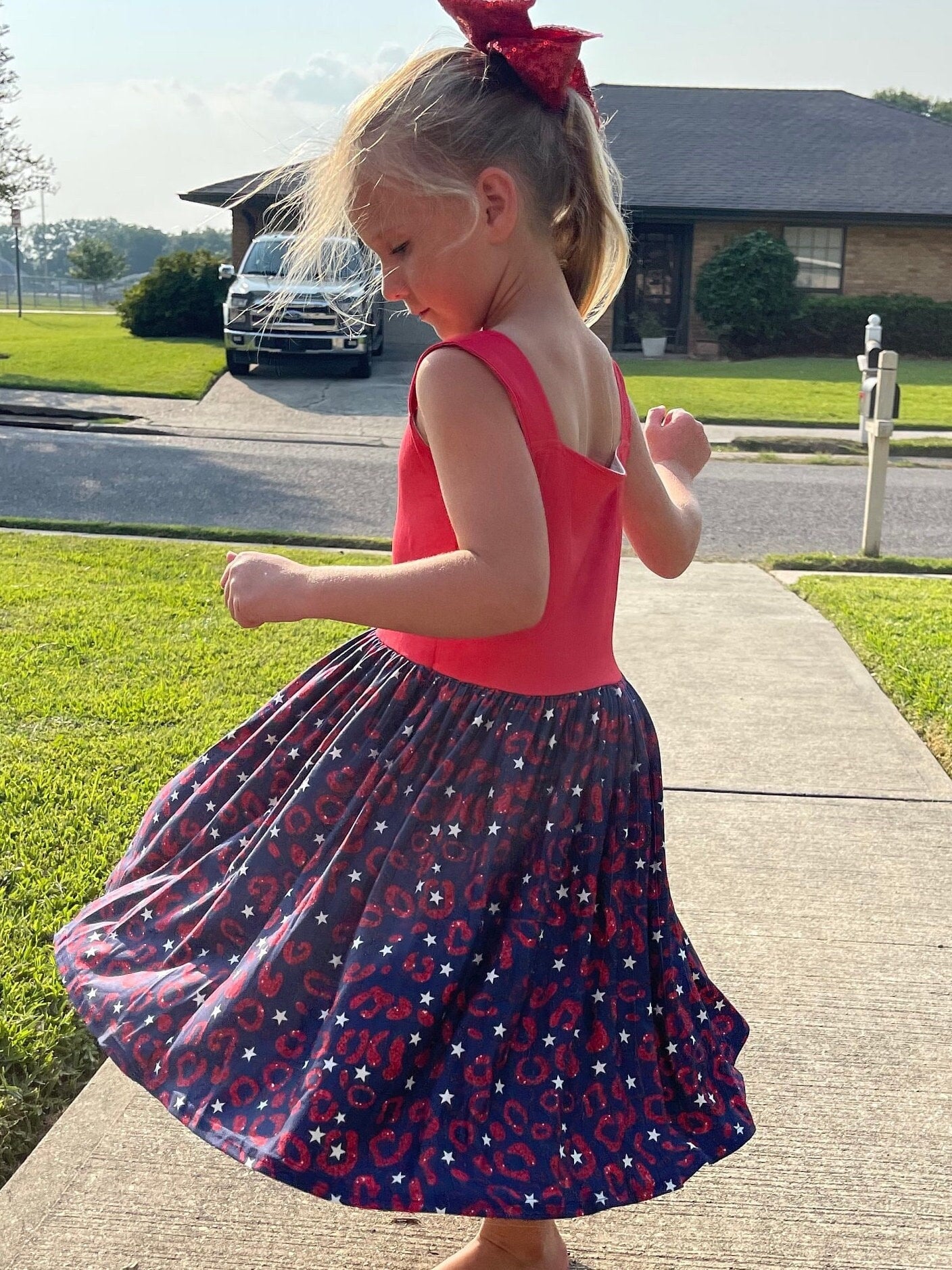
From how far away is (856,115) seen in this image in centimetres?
2970

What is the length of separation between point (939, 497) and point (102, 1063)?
957 cm

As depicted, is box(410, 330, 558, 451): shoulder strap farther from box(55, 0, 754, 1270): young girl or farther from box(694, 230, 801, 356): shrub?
box(694, 230, 801, 356): shrub

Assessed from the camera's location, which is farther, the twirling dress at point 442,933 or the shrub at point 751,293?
the shrub at point 751,293

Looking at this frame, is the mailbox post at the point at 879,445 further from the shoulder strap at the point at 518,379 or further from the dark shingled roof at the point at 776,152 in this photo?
the dark shingled roof at the point at 776,152

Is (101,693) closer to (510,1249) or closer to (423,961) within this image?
(510,1249)

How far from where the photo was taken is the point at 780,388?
19344mm

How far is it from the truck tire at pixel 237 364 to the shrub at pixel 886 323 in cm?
1118

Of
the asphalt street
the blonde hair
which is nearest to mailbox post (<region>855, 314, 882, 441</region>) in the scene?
the asphalt street

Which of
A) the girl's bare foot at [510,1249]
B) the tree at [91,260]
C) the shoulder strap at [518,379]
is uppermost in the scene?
the tree at [91,260]

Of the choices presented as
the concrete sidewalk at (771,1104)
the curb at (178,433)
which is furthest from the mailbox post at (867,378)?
the concrete sidewalk at (771,1104)

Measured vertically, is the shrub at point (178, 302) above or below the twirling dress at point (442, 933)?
above

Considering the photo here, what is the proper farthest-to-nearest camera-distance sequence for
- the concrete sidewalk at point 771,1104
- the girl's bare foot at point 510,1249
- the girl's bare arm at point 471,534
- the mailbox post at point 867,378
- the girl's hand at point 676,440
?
the mailbox post at point 867,378 → the girl's hand at point 676,440 → the concrete sidewalk at point 771,1104 → the girl's bare foot at point 510,1249 → the girl's bare arm at point 471,534

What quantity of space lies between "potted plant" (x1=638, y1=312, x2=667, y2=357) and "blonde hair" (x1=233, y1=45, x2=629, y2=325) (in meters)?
24.1

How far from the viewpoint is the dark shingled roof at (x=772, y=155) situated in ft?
82.2
